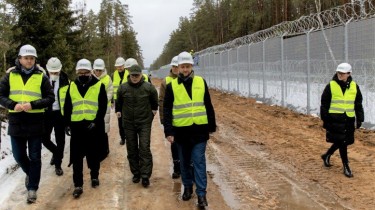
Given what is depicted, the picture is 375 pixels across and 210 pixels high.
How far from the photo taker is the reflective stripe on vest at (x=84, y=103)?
21.1 feet

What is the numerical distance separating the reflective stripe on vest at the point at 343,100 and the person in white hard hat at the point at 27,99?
14.7 ft

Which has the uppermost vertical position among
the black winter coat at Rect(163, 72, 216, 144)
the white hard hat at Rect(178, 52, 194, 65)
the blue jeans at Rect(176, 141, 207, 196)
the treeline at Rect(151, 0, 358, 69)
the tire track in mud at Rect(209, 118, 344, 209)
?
the treeline at Rect(151, 0, 358, 69)

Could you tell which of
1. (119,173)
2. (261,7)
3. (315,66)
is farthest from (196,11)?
(119,173)

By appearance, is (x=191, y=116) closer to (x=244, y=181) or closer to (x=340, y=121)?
(x=244, y=181)

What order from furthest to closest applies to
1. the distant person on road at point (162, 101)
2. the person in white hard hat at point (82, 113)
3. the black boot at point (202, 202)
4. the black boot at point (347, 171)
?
the distant person on road at point (162, 101)
the black boot at point (347, 171)
the person in white hard hat at point (82, 113)
the black boot at point (202, 202)

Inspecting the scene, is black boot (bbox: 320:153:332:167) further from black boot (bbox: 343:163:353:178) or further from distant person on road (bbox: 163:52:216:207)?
distant person on road (bbox: 163:52:216:207)

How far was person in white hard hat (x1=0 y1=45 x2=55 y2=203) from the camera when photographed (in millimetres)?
5836

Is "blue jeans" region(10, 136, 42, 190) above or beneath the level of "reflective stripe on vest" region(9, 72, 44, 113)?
beneath

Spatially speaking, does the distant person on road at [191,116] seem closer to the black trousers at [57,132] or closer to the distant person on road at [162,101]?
the distant person on road at [162,101]

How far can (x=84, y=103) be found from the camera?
6.46 metres

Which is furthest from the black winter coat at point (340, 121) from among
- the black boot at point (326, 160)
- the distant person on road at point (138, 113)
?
the distant person on road at point (138, 113)

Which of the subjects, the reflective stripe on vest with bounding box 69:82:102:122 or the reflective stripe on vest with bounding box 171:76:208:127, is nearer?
the reflective stripe on vest with bounding box 171:76:208:127

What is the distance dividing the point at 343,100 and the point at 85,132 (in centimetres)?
416

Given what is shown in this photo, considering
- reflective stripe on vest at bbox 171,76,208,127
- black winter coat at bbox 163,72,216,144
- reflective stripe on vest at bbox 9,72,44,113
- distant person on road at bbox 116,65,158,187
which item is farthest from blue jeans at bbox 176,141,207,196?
reflective stripe on vest at bbox 9,72,44,113
